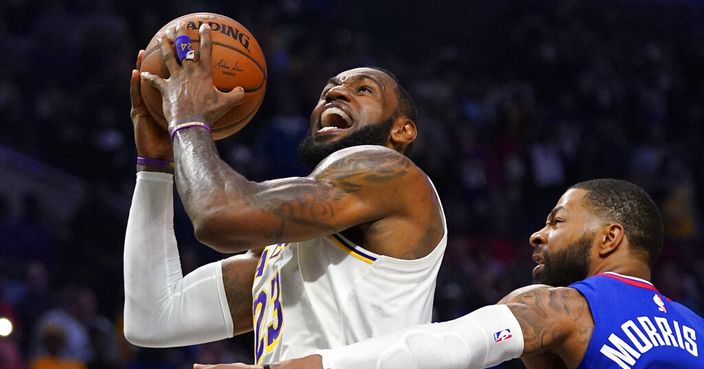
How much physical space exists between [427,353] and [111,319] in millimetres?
4871

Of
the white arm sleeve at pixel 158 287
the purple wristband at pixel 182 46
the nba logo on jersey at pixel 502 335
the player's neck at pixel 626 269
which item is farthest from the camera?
the white arm sleeve at pixel 158 287

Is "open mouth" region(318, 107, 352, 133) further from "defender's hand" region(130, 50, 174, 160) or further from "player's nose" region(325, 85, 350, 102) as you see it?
"defender's hand" region(130, 50, 174, 160)

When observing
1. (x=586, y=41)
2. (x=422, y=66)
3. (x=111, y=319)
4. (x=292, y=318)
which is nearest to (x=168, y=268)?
(x=292, y=318)

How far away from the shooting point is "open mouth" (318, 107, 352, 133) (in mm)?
3248

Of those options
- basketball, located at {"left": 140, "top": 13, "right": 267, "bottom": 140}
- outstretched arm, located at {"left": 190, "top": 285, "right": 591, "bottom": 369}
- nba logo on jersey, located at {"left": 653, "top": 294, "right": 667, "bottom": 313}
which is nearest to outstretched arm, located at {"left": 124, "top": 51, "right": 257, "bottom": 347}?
basketball, located at {"left": 140, "top": 13, "right": 267, "bottom": 140}

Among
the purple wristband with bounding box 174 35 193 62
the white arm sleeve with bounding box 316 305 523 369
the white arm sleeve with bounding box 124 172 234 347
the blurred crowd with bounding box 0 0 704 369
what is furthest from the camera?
the blurred crowd with bounding box 0 0 704 369

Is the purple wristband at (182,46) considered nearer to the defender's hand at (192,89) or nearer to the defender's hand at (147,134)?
the defender's hand at (192,89)

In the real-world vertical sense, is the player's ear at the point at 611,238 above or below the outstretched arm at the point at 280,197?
below

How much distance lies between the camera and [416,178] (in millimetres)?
2971

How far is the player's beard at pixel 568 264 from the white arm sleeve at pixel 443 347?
505mm

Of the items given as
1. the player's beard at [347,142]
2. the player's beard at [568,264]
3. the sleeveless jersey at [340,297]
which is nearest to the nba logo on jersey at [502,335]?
the sleeveless jersey at [340,297]

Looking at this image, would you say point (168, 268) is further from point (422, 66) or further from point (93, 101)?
point (422, 66)

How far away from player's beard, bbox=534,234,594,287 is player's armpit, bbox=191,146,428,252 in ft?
1.78

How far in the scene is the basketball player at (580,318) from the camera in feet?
8.80
